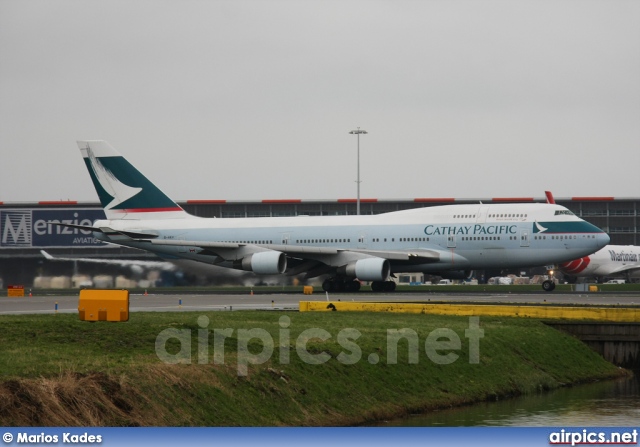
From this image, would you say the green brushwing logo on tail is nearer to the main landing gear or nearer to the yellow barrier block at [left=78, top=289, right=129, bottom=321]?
the main landing gear

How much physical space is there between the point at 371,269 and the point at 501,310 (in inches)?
864

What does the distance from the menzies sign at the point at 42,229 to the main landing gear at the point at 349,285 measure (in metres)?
42.9

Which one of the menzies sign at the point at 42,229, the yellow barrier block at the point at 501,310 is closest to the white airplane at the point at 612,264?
the menzies sign at the point at 42,229

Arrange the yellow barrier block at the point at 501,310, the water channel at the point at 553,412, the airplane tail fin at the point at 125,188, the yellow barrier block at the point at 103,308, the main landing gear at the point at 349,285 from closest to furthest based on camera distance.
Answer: the water channel at the point at 553,412, the yellow barrier block at the point at 103,308, the yellow barrier block at the point at 501,310, the main landing gear at the point at 349,285, the airplane tail fin at the point at 125,188

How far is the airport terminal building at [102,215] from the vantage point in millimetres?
98438

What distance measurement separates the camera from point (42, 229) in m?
99.7

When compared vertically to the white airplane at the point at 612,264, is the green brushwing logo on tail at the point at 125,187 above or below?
above

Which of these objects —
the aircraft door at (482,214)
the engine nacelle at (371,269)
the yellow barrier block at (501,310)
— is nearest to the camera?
the yellow barrier block at (501,310)

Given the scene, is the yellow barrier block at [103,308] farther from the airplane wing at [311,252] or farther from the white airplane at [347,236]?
the airplane wing at [311,252]

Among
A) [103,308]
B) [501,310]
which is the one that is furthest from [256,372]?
[501,310]

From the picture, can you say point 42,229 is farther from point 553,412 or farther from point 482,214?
point 553,412

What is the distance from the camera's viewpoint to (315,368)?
2297 cm

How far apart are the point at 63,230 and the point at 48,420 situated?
8589cm

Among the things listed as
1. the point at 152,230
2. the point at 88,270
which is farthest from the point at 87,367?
the point at 88,270
